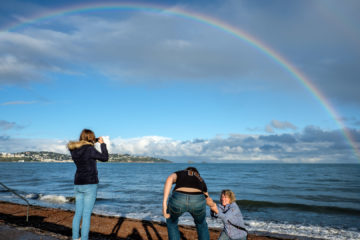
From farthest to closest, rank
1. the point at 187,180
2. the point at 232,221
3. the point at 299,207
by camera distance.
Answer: the point at 299,207, the point at 232,221, the point at 187,180

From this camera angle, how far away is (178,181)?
3721mm

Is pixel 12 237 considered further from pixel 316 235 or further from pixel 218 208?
pixel 316 235

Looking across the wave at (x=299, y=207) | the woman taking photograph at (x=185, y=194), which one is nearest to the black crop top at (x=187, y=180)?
the woman taking photograph at (x=185, y=194)

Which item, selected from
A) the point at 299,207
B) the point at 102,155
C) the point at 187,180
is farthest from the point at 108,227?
the point at 299,207

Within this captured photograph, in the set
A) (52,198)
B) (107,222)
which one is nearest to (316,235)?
(107,222)

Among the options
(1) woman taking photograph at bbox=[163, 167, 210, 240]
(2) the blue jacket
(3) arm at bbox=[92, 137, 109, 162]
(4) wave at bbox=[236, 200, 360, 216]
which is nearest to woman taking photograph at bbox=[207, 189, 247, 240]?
(2) the blue jacket

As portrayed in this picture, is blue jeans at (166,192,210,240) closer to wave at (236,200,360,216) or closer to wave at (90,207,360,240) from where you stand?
wave at (90,207,360,240)

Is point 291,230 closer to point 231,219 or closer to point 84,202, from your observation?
point 231,219

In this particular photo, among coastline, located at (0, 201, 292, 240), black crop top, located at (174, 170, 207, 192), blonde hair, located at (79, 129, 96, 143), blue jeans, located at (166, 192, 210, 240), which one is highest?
blonde hair, located at (79, 129, 96, 143)

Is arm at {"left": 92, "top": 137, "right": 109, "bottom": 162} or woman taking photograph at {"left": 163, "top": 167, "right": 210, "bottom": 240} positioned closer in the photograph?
woman taking photograph at {"left": 163, "top": 167, "right": 210, "bottom": 240}

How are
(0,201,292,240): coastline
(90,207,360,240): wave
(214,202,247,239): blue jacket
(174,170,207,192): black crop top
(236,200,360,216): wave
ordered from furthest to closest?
(236,200,360,216): wave → (90,207,360,240): wave → (0,201,292,240): coastline → (214,202,247,239): blue jacket → (174,170,207,192): black crop top

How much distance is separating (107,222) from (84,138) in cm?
631

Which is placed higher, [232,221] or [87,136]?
[87,136]

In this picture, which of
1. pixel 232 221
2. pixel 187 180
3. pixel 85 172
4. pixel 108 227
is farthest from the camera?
pixel 108 227
